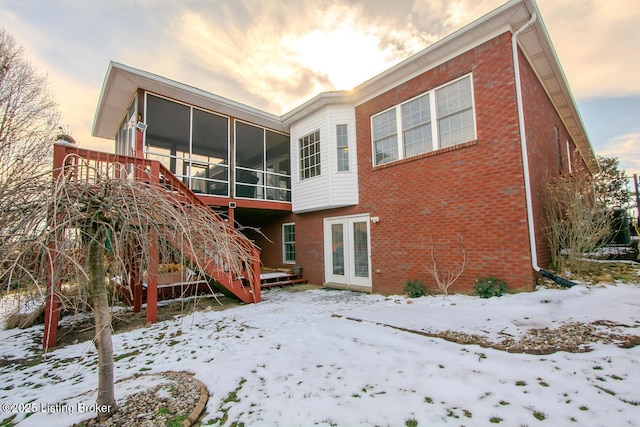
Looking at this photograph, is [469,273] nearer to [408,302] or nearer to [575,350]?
[408,302]

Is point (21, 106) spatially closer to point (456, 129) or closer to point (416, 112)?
point (416, 112)

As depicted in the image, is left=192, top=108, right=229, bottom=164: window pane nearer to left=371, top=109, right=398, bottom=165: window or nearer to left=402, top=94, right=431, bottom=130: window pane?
left=371, top=109, right=398, bottom=165: window

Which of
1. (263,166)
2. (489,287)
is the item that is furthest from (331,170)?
(489,287)

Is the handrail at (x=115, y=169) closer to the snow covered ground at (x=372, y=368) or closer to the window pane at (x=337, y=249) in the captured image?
the snow covered ground at (x=372, y=368)

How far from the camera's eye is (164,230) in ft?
8.06

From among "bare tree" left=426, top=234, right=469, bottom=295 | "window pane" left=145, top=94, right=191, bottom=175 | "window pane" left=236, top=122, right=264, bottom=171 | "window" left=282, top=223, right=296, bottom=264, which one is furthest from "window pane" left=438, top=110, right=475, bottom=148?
"window pane" left=145, top=94, right=191, bottom=175

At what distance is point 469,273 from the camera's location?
602cm

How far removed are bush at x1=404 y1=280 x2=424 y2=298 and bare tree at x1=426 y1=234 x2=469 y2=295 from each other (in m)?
0.39

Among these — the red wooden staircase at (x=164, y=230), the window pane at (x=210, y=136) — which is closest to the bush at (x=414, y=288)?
the red wooden staircase at (x=164, y=230)

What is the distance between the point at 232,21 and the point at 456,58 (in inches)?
259

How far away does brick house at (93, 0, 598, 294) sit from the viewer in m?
5.75

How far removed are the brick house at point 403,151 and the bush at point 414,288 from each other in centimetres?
22

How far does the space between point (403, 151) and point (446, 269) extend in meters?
3.17

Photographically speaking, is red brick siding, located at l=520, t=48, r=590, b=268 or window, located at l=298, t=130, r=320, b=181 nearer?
red brick siding, located at l=520, t=48, r=590, b=268
